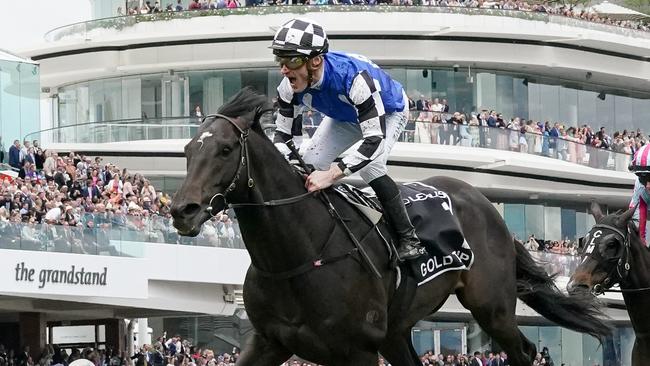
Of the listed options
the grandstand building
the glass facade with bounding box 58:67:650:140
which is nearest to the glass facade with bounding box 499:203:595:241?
the grandstand building

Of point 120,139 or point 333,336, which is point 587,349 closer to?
point 120,139

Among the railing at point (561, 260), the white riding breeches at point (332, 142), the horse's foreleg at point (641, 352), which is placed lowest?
the railing at point (561, 260)

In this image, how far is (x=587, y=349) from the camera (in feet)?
138

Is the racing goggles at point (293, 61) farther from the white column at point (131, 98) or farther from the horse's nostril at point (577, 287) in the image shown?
the white column at point (131, 98)

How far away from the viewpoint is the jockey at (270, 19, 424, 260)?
27.5 ft

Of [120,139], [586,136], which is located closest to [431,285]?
[120,139]

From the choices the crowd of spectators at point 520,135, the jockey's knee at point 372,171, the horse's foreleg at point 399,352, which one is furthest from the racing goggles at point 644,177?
the crowd of spectators at point 520,135

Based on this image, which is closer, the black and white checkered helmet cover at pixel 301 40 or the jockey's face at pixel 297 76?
the black and white checkered helmet cover at pixel 301 40

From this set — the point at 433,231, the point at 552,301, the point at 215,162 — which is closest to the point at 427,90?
the point at 552,301

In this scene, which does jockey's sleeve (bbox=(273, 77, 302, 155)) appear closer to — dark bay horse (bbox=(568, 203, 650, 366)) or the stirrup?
the stirrup

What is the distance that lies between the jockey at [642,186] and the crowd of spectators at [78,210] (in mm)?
11937

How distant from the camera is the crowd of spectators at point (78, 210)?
22.2 metres

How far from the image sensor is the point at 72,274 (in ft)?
75.8

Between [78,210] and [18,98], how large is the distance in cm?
734
